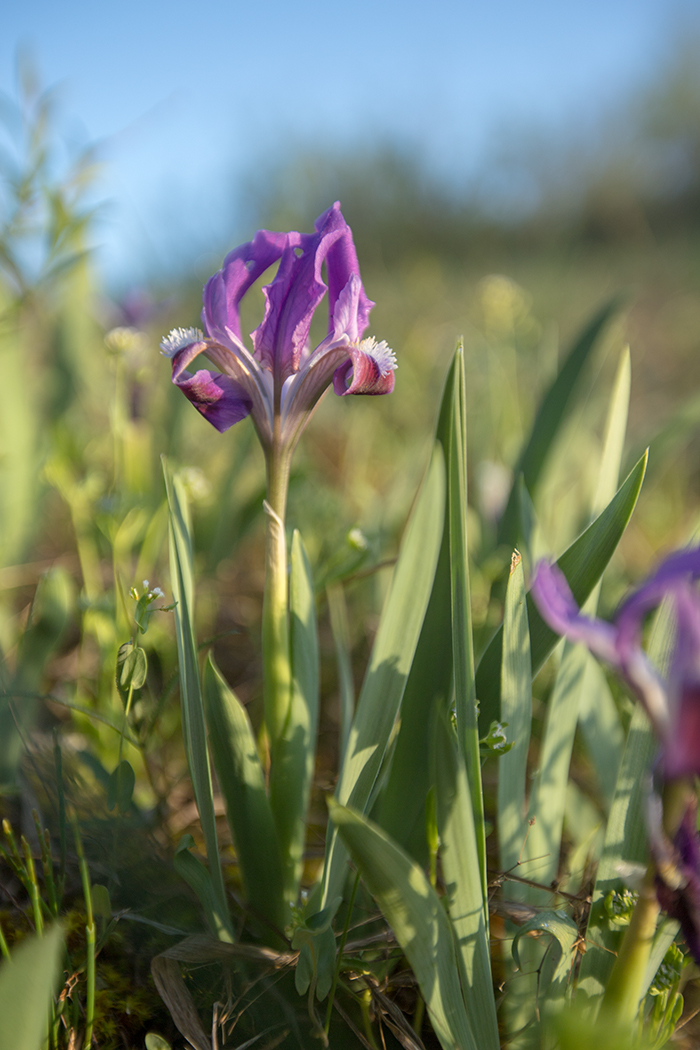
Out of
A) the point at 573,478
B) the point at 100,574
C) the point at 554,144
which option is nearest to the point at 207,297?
the point at 100,574

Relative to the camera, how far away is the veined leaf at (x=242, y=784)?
672 mm

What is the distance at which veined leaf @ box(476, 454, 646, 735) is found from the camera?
0.64 metres

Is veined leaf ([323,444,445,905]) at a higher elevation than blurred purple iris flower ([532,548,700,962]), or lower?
lower

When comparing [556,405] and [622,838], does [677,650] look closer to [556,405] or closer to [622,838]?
[622,838]

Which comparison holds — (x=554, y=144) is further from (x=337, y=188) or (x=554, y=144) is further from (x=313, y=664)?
(x=313, y=664)

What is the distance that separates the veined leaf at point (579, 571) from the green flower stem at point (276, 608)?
0.21 meters

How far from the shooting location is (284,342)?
2.18 feet

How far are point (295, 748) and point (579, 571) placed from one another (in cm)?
35

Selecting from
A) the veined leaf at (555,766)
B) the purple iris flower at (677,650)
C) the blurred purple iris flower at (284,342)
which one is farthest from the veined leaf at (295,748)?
the purple iris flower at (677,650)

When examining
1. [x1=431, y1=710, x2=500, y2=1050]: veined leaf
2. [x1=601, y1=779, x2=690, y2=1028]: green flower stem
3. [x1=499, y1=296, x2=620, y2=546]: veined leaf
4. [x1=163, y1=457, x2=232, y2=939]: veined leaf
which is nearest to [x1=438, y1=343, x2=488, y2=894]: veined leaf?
[x1=431, y1=710, x2=500, y2=1050]: veined leaf

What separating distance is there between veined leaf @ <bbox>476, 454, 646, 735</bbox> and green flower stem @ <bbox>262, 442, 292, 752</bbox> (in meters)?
0.21

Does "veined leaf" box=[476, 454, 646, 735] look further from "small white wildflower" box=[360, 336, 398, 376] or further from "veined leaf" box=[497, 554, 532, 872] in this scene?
"small white wildflower" box=[360, 336, 398, 376]

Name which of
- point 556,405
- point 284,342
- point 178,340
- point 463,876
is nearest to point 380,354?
point 284,342

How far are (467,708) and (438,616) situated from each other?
0.43ft
